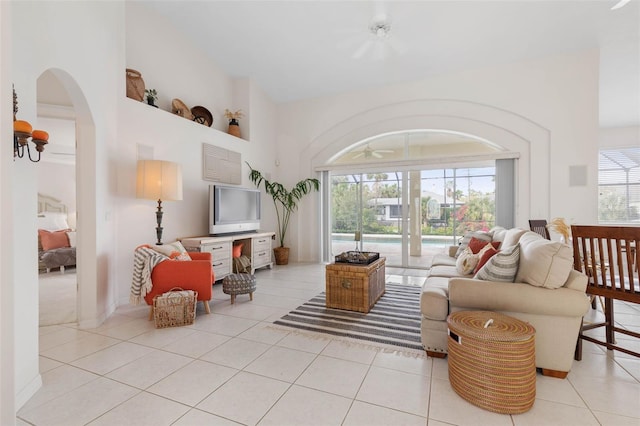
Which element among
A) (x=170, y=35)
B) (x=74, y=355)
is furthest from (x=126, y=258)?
(x=170, y=35)

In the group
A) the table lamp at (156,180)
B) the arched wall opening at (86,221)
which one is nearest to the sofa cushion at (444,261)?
the table lamp at (156,180)

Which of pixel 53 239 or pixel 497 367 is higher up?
pixel 53 239

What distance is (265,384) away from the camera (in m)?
1.89

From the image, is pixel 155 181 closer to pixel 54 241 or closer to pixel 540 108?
pixel 54 241

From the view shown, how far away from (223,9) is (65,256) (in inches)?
197

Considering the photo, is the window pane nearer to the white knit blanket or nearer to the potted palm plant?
the potted palm plant

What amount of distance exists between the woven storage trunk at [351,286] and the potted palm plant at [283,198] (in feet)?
9.77

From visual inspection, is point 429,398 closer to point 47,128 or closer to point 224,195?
point 224,195

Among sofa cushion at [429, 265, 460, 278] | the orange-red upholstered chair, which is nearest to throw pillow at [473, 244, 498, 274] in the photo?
sofa cushion at [429, 265, 460, 278]

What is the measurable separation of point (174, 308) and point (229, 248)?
1.79m

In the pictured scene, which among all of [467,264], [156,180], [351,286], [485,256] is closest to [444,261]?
[467,264]

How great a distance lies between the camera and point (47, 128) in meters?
5.08

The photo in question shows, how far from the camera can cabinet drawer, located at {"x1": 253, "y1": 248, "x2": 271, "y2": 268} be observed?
5238 mm

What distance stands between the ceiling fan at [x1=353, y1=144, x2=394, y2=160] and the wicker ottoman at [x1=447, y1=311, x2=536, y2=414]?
460 cm
